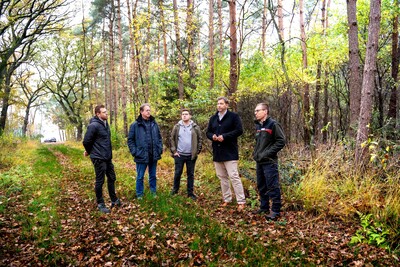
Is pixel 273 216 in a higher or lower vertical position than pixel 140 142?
lower

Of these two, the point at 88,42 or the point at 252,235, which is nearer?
the point at 252,235

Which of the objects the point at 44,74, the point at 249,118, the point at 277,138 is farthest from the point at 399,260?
the point at 44,74

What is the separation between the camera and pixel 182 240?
163 inches

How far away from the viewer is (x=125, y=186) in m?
7.53

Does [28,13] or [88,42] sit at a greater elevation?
[88,42]

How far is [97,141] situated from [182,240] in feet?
9.04

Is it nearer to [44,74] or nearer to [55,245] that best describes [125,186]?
[55,245]

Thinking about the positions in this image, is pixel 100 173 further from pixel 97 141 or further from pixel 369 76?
pixel 369 76

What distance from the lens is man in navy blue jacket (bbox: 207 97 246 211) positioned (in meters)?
5.64

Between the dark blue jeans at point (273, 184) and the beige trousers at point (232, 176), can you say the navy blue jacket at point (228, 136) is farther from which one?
the dark blue jeans at point (273, 184)

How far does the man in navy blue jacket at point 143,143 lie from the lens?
6.11 metres

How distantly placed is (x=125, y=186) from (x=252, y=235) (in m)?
4.33

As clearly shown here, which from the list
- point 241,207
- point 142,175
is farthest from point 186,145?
point 241,207

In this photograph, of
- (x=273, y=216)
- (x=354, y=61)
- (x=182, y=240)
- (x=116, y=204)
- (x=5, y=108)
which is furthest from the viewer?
(x=5, y=108)
